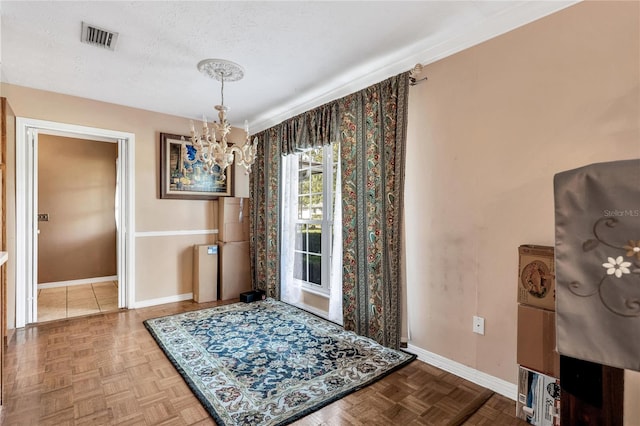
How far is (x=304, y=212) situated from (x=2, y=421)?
2980 millimetres

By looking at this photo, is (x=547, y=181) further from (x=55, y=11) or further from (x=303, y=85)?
(x=55, y=11)

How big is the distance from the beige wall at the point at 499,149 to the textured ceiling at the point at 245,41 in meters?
0.23

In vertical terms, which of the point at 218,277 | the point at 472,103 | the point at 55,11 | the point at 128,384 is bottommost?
the point at 128,384

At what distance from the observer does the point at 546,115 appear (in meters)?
1.90

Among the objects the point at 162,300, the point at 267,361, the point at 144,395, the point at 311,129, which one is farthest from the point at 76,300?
the point at 311,129

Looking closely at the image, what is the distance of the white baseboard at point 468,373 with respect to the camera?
6.72 feet

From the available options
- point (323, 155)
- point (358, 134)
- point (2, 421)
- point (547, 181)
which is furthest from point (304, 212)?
point (2, 421)

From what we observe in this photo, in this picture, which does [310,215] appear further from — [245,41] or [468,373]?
[468,373]

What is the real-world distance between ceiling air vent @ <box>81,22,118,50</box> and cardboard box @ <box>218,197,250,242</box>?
7.63ft

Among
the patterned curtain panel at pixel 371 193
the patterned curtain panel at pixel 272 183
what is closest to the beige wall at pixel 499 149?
the patterned curtain panel at pixel 371 193

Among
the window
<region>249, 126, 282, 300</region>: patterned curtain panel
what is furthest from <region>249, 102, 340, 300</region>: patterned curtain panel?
the window

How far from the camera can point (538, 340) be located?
1.71 m

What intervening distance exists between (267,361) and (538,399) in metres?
1.81

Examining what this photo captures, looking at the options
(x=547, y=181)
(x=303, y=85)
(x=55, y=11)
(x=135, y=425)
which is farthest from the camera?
(x=303, y=85)
